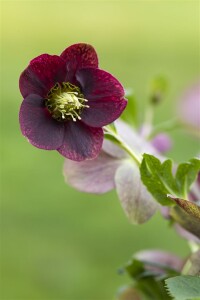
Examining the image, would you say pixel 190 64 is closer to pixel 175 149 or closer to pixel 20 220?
pixel 175 149

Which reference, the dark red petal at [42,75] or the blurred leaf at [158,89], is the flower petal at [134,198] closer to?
the dark red petal at [42,75]

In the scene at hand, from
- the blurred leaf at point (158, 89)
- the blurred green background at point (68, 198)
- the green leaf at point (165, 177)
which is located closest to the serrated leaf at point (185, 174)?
the green leaf at point (165, 177)

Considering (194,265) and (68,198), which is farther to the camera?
(68,198)

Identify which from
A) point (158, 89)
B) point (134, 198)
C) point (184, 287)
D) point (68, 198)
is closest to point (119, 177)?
point (134, 198)

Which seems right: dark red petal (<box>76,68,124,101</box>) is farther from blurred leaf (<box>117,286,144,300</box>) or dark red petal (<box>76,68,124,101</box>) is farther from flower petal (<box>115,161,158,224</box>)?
blurred leaf (<box>117,286,144,300</box>)

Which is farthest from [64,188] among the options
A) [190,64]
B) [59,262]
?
[190,64]

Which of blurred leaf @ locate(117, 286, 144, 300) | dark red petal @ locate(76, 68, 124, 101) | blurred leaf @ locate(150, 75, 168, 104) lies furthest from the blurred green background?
dark red petal @ locate(76, 68, 124, 101)

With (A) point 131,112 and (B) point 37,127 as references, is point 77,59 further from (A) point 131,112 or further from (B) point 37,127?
(A) point 131,112
